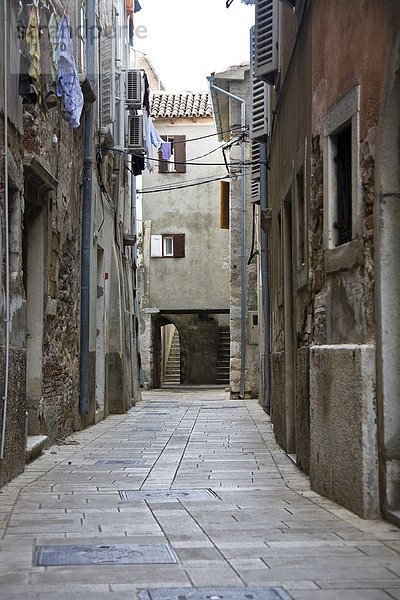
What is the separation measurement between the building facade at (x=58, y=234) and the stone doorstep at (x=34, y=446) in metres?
0.03

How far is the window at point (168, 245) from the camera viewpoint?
31969 millimetres

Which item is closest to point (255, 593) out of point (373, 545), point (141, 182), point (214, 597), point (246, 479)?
point (214, 597)

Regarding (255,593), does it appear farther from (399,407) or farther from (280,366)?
(280,366)

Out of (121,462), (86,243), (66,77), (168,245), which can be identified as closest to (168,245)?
(168,245)

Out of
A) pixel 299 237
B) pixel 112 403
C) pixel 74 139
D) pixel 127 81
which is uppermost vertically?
pixel 127 81

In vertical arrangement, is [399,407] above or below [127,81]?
below

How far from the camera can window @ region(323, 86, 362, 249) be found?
7.01 metres

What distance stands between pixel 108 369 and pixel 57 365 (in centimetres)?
570

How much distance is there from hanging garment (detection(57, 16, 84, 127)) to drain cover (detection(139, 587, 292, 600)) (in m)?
6.59

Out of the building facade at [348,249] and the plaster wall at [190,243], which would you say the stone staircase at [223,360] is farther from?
the building facade at [348,249]

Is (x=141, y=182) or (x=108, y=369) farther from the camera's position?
(x=141, y=182)

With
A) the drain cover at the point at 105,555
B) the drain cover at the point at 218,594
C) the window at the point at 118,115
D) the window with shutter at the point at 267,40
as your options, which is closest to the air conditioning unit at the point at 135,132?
the window at the point at 118,115

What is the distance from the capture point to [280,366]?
464 inches

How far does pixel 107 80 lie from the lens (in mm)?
16312
